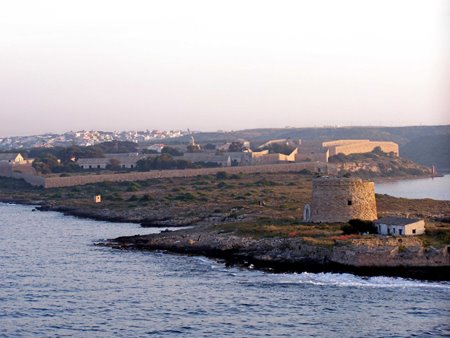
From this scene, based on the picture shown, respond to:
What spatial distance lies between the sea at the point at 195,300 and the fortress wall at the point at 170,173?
38179 millimetres

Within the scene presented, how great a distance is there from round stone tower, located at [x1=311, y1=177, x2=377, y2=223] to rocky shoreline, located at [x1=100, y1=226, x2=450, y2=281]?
401cm

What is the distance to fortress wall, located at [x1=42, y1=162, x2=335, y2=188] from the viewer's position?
78.1m

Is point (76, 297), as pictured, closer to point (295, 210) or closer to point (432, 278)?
point (432, 278)

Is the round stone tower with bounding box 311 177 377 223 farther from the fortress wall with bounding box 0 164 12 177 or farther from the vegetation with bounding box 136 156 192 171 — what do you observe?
the fortress wall with bounding box 0 164 12 177

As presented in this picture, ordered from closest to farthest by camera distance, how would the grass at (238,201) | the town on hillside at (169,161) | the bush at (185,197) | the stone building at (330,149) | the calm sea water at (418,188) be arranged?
the grass at (238,201)
the bush at (185,197)
the calm sea water at (418,188)
the town on hillside at (169,161)
the stone building at (330,149)

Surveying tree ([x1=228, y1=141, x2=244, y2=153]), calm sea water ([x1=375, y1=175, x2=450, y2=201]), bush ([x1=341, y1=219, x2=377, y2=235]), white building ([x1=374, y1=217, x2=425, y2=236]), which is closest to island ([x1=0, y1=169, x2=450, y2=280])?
bush ([x1=341, y1=219, x2=377, y2=235])

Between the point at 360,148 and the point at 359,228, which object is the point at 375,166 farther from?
the point at 359,228

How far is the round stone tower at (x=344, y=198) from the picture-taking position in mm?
40844

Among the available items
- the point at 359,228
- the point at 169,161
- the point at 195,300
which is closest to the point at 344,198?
the point at 359,228

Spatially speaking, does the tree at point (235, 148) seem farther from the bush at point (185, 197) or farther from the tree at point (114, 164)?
the bush at point (185, 197)

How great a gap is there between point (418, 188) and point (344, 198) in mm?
46746

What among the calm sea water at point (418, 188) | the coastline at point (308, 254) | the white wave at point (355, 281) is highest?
the coastline at point (308, 254)

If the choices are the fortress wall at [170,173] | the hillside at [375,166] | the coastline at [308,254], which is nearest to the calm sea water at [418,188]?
the hillside at [375,166]

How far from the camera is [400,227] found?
120 feet
